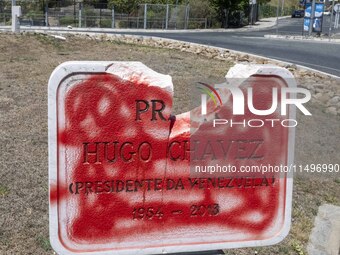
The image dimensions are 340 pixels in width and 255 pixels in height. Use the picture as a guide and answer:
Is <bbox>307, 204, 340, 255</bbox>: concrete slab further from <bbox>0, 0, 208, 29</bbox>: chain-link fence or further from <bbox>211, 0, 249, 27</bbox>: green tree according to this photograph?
<bbox>211, 0, 249, 27</bbox>: green tree

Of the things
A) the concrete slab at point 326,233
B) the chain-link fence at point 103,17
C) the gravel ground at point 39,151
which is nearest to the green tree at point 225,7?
the chain-link fence at point 103,17

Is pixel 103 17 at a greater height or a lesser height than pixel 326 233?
lesser

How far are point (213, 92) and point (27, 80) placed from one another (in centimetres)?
931

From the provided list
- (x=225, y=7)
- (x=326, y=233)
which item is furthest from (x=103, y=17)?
(x=326, y=233)

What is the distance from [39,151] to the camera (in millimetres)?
6461

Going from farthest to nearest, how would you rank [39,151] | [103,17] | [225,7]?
[225,7], [103,17], [39,151]

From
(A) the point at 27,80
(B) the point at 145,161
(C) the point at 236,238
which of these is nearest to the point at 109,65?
(B) the point at 145,161

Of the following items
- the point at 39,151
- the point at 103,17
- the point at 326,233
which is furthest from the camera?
the point at 103,17

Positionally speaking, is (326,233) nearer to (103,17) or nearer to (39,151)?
(39,151)

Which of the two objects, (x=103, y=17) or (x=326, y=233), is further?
(x=103, y=17)

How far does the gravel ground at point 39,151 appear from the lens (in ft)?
14.6

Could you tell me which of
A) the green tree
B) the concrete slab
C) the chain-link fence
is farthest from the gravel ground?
the green tree

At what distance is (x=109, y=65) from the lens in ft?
9.04

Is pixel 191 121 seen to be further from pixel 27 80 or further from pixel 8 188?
pixel 27 80
